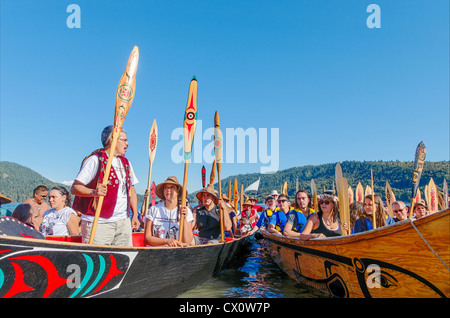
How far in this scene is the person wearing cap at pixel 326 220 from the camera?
5.43 metres

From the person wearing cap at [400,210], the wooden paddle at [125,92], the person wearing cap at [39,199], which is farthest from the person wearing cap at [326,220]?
the person wearing cap at [39,199]

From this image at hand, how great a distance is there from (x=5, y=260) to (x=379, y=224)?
18.8ft

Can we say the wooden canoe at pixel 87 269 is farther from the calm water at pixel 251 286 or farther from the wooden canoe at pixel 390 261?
the wooden canoe at pixel 390 261

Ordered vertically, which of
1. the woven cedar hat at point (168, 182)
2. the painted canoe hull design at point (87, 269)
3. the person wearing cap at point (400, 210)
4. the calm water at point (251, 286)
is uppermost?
the woven cedar hat at point (168, 182)

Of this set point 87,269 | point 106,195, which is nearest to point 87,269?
point 87,269

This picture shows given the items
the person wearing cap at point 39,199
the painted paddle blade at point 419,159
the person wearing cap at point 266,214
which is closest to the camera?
the painted paddle blade at point 419,159

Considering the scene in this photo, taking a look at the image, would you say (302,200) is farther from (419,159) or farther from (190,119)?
(190,119)

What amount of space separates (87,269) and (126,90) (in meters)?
2.39

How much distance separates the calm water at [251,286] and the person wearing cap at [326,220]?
1.12 m

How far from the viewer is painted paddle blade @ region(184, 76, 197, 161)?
17.6ft

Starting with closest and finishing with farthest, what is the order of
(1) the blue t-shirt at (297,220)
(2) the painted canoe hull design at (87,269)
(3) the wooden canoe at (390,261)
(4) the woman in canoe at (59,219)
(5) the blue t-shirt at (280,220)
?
(2) the painted canoe hull design at (87,269), (3) the wooden canoe at (390,261), (4) the woman in canoe at (59,219), (1) the blue t-shirt at (297,220), (5) the blue t-shirt at (280,220)

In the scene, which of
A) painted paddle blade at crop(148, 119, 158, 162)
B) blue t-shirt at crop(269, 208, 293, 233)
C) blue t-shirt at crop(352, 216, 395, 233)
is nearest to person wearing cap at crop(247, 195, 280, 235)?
blue t-shirt at crop(269, 208, 293, 233)

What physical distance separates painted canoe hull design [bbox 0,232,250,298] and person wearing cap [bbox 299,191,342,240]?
2.23 meters

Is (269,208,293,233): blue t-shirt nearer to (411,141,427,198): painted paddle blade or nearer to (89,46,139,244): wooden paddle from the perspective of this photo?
(411,141,427,198): painted paddle blade
